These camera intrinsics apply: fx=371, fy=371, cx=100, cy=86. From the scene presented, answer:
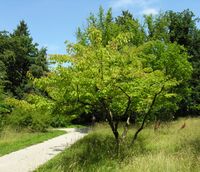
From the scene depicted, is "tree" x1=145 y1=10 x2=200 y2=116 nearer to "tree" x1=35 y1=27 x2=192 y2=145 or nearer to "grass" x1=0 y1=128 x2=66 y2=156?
"grass" x1=0 y1=128 x2=66 y2=156

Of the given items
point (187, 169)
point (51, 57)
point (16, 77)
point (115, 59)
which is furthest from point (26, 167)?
point (16, 77)

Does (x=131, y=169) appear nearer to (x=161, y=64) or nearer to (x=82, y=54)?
(x=82, y=54)

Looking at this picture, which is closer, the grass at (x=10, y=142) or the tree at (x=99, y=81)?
the tree at (x=99, y=81)

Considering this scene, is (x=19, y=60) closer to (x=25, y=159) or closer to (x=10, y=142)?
(x=10, y=142)

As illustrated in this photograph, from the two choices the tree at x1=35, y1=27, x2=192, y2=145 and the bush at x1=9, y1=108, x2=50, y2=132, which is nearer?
the tree at x1=35, y1=27, x2=192, y2=145

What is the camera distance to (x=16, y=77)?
161ft

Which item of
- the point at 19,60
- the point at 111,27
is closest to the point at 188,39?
the point at 111,27

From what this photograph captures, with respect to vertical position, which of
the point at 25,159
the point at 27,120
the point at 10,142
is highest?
the point at 27,120

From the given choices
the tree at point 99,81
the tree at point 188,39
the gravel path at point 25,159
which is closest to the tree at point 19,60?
the tree at point 188,39

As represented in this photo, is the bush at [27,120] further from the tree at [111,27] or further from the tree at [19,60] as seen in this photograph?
the tree at [19,60]

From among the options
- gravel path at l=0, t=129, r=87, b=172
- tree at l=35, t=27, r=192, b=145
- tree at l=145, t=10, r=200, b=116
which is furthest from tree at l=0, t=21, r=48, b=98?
tree at l=35, t=27, r=192, b=145

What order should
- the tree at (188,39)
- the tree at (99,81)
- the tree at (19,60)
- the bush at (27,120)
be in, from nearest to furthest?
the tree at (99,81) < the bush at (27,120) < the tree at (188,39) < the tree at (19,60)

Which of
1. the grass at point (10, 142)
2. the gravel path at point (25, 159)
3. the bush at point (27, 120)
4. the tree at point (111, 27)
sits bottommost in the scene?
the gravel path at point (25, 159)

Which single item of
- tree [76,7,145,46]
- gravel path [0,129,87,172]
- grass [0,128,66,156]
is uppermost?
tree [76,7,145,46]
